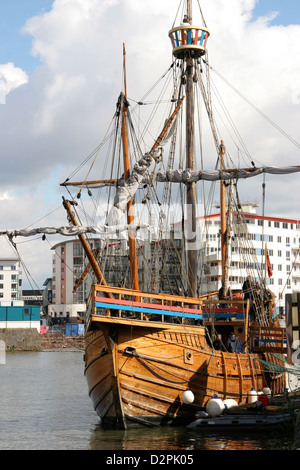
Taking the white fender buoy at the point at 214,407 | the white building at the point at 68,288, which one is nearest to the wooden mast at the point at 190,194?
the white fender buoy at the point at 214,407

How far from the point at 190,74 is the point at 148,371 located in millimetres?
19633

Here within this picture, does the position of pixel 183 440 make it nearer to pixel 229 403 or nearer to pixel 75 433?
pixel 229 403

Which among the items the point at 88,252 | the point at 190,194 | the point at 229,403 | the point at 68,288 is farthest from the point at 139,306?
the point at 68,288

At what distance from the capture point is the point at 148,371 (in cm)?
2642

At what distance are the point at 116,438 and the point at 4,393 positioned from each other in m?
20.2

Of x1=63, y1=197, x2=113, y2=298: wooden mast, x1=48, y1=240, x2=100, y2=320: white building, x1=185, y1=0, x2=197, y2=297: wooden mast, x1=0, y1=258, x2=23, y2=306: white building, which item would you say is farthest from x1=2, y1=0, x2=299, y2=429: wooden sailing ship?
x1=0, y1=258, x2=23, y2=306: white building

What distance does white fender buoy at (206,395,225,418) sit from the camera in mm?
26766

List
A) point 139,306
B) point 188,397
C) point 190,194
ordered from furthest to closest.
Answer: point 190,194 → point 188,397 → point 139,306

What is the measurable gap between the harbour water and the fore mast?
31.6 feet

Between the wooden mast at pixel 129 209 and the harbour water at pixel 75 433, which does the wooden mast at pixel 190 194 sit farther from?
the harbour water at pixel 75 433

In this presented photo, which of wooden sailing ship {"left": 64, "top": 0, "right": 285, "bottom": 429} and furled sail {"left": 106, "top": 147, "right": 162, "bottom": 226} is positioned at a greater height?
furled sail {"left": 106, "top": 147, "right": 162, "bottom": 226}

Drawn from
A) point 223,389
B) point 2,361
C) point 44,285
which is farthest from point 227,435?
point 44,285

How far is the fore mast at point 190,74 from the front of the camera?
123ft

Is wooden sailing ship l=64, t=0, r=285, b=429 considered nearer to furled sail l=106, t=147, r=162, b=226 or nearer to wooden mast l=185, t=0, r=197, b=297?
furled sail l=106, t=147, r=162, b=226
